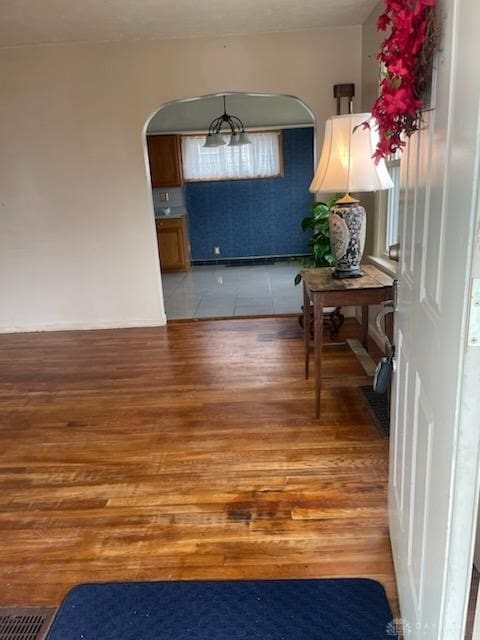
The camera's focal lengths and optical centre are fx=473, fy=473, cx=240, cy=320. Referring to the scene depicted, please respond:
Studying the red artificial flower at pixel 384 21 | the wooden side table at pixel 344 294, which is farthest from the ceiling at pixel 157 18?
the red artificial flower at pixel 384 21

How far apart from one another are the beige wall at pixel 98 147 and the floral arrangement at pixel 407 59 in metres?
3.09

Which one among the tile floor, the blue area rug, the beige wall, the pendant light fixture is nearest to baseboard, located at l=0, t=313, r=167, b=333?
the beige wall

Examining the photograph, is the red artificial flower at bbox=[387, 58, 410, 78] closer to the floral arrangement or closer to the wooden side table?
the floral arrangement

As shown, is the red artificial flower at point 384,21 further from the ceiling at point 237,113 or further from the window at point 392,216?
the ceiling at point 237,113

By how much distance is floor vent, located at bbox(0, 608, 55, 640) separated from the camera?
147 centimetres

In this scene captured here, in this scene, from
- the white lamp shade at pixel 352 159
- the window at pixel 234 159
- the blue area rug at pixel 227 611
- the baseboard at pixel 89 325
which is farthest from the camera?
the window at pixel 234 159

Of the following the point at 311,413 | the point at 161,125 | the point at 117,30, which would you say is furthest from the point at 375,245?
the point at 161,125

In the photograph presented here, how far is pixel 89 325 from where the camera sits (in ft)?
15.2

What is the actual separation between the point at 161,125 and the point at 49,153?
3.43 metres

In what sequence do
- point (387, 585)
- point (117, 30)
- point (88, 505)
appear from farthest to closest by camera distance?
1. point (117, 30)
2. point (88, 505)
3. point (387, 585)

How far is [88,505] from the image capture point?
2061 mm

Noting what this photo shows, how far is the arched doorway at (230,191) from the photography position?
7.13 meters

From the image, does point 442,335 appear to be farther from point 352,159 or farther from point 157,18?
point 157,18

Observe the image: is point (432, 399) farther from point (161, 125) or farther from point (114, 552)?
point (161, 125)
